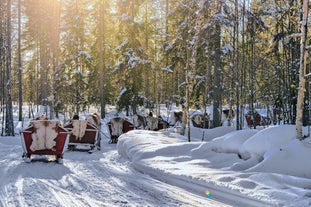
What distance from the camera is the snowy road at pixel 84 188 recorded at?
5625mm

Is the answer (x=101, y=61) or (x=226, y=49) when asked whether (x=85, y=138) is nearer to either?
(x=226, y=49)

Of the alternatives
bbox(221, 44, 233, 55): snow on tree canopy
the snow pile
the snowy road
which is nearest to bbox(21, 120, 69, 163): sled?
the snowy road

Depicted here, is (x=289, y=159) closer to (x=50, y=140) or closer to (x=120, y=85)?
(x=50, y=140)

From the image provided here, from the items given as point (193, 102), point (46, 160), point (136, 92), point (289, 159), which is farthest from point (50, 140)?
point (136, 92)

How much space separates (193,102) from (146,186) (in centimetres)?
1569

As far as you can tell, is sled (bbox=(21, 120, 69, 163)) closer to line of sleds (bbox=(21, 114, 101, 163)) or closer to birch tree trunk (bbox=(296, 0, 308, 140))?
line of sleds (bbox=(21, 114, 101, 163))

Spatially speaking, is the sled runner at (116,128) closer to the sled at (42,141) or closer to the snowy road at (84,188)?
Result: the sled at (42,141)

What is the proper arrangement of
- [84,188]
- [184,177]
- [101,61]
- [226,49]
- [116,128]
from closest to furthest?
1. [84,188]
2. [184,177]
3. [116,128]
4. [226,49]
5. [101,61]

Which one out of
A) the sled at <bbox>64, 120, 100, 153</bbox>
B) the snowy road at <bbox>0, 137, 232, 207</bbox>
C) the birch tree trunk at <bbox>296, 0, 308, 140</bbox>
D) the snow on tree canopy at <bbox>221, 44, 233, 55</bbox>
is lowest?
the snowy road at <bbox>0, 137, 232, 207</bbox>

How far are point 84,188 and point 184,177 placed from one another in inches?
69.4

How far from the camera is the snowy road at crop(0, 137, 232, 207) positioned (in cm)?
562

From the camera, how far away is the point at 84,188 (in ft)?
21.6

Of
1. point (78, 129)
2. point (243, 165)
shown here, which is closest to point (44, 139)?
point (78, 129)

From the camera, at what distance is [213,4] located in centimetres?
1419
